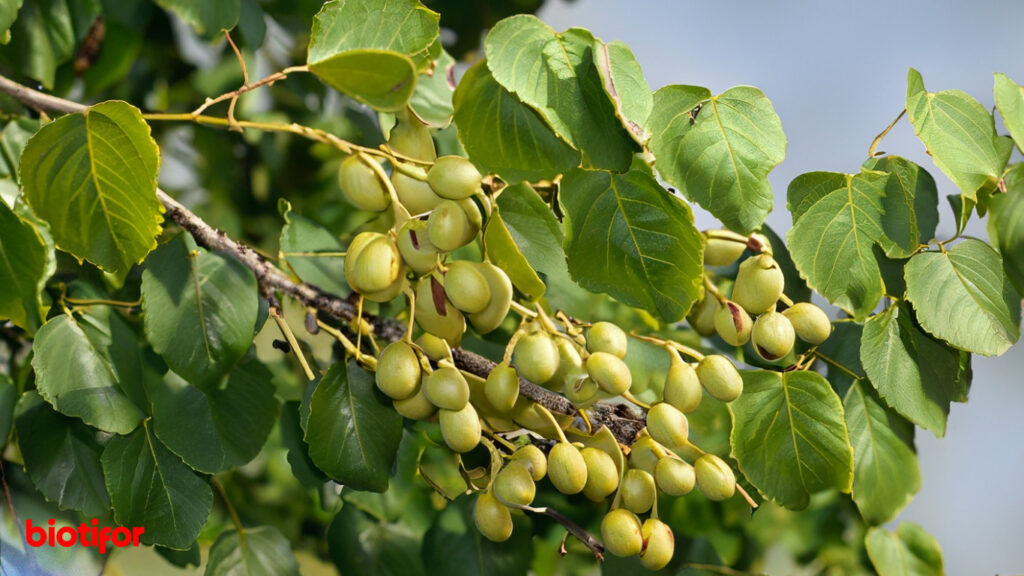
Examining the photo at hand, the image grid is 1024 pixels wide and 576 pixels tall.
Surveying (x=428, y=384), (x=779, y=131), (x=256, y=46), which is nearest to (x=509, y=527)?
(x=428, y=384)

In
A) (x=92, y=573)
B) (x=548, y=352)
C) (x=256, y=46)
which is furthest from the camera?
(x=256, y=46)

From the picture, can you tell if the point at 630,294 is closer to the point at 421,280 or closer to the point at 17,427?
the point at 421,280

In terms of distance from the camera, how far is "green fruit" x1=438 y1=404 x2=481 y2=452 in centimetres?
32

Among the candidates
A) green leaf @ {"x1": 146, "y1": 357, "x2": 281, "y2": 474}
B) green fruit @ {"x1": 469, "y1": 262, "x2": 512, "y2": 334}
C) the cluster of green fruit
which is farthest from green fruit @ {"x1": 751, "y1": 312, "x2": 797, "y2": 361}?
green leaf @ {"x1": 146, "y1": 357, "x2": 281, "y2": 474}

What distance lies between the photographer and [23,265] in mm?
326

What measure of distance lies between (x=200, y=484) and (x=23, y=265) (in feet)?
0.38

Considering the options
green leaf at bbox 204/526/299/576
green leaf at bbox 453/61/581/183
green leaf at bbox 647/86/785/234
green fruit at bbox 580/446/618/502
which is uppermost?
green leaf at bbox 647/86/785/234

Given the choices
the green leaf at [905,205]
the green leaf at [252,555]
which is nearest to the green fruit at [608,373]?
the green leaf at [905,205]

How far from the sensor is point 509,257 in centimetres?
30

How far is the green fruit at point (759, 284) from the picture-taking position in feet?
1.10

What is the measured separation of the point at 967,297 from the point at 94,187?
329mm

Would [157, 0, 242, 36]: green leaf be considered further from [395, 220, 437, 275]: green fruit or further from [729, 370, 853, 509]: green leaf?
[729, 370, 853, 509]: green leaf

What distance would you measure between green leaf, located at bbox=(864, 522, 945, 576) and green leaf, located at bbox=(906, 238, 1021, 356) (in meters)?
0.17

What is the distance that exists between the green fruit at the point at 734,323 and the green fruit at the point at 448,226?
0.39ft
